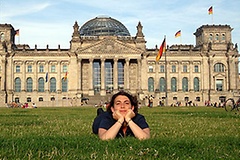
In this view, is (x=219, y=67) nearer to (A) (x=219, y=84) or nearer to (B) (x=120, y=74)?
(A) (x=219, y=84)

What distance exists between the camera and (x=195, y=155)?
6.95m

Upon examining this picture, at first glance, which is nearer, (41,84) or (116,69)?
(116,69)

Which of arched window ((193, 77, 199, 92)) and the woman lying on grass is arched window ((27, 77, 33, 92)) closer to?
arched window ((193, 77, 199, 92))

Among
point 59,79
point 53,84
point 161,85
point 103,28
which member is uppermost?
point 103,28

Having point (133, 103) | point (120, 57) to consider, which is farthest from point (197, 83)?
point (133, 103)

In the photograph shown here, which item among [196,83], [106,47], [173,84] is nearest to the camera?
[106,47]

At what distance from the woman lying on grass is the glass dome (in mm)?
92541

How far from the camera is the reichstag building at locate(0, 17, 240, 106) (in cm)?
9306

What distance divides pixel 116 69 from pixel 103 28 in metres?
15.8

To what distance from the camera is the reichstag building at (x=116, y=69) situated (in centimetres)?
9306

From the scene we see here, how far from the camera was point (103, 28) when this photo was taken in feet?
338

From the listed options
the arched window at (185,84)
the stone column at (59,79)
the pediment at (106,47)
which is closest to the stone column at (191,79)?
the arched window at (185,84)

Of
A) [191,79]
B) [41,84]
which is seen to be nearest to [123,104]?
[41,84]

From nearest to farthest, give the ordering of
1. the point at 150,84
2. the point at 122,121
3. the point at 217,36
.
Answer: the point at 122,121 → the point at 150,84 → the point at 217,36
